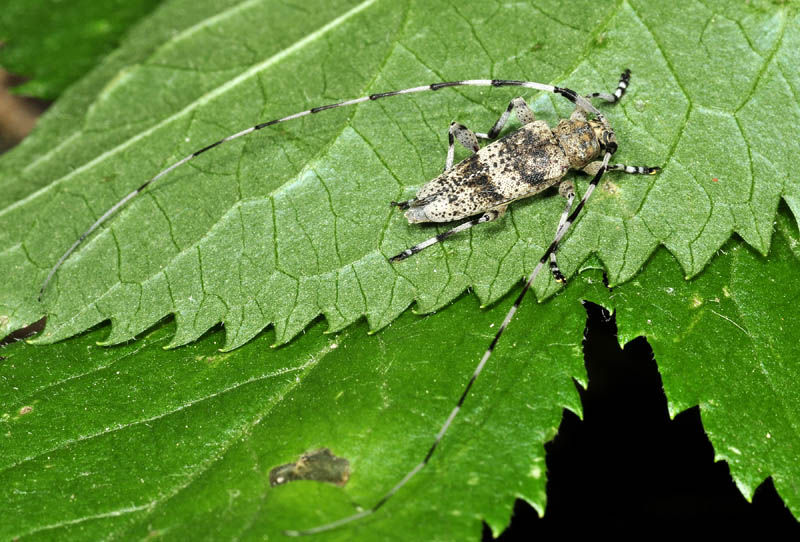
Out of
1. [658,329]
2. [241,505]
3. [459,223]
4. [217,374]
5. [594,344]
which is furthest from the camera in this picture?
[594,344]

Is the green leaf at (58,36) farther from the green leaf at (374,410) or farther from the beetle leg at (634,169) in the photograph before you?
the beetle leg at (634,169)

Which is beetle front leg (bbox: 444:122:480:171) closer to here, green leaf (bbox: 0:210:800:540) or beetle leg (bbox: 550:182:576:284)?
beetle leg (bbox: 550:182:576:284)

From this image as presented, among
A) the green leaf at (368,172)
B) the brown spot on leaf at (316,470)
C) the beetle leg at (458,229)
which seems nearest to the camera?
the brown spot on leaf at (316,470)

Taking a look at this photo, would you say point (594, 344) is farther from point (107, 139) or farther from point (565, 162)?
point (107, 139)

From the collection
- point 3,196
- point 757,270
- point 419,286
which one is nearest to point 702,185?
point 757,270

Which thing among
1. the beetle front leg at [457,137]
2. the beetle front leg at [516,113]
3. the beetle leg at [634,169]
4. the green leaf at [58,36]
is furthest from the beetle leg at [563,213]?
the green leaf at [58,36]

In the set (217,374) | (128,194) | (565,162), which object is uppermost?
(128,194)
